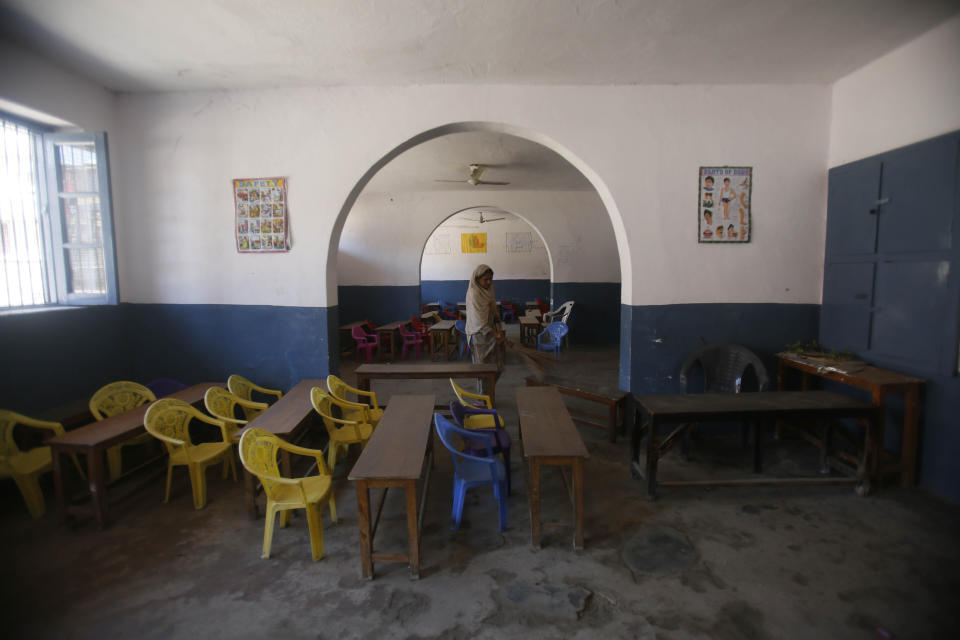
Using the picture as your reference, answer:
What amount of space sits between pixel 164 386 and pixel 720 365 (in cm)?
555

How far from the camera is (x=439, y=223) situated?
9.87 m

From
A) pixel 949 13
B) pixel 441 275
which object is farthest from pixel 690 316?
pixel 441 275

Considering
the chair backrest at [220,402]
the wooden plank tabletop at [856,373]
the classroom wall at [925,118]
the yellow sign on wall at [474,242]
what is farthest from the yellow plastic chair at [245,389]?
the yellow sign on wall at [474,242]

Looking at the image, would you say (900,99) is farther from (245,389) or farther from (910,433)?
(245,389)

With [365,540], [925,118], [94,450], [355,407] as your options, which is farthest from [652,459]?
[94,450]

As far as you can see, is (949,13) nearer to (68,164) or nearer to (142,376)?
(68,164)

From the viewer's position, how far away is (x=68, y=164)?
4.19 metres

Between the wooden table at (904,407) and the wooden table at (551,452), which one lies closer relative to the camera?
the wooden table at (551,452)

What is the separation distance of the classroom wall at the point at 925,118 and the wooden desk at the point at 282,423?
472 cm

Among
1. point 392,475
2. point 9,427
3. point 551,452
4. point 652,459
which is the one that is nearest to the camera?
point 392,475

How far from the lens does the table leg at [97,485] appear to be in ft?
9.98

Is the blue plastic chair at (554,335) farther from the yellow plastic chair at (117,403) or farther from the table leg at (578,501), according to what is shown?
the yellow plastic chair at (117,403)

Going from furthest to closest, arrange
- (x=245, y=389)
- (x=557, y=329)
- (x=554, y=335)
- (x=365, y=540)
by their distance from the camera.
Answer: (x=554, y=335) → (x=557, y=329) → (x=245, y=389) → (x=365, y=540)

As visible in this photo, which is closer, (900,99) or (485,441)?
(485,441)
